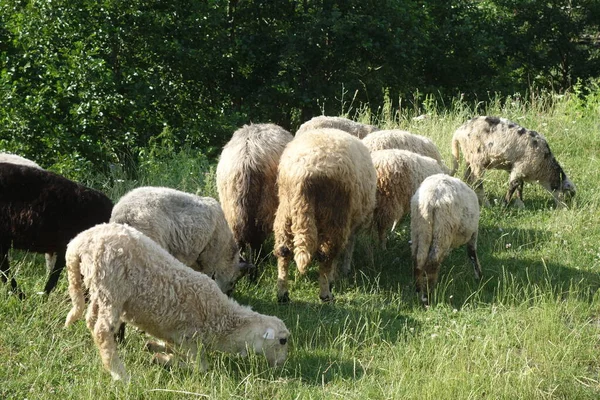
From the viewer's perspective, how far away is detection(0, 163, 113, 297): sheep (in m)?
7.12

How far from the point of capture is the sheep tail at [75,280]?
5914 mm

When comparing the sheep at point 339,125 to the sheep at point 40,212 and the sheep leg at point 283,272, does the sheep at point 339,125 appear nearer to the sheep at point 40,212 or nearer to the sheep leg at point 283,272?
the sheep leg at point 283,272

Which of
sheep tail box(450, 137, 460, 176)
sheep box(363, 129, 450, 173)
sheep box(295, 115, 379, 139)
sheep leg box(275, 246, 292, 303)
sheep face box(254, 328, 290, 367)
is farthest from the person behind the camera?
sheep tail box(450, 137, 460, 176)

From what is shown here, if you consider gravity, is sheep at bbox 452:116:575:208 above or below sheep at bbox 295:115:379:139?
below

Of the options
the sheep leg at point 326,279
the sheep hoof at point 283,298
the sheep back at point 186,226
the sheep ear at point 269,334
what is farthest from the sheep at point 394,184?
the sheep ear at point 269,334

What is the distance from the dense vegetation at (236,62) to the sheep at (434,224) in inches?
168

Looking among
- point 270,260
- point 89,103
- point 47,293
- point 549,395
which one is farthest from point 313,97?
point 549,395

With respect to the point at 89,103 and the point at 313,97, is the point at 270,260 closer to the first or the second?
the point at 89,103

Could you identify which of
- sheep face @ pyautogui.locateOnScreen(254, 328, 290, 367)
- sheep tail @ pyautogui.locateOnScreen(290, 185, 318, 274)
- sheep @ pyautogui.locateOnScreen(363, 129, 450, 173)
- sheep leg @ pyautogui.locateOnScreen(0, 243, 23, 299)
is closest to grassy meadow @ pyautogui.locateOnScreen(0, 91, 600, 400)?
sheep face @ pyautogui.locateOnScreen(254, 328, 290, 367)

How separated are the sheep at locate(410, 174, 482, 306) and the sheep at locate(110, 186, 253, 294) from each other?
171 centimetres

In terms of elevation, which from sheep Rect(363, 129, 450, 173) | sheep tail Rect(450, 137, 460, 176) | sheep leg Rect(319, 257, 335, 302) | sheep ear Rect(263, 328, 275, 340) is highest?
sheep Rect(363, 129, 450, 173)

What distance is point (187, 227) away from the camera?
7355 millimetres

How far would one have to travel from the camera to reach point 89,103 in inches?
420

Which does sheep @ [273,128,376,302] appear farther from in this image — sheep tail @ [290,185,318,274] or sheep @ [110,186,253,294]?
sheep @ [110,186,253,294]
